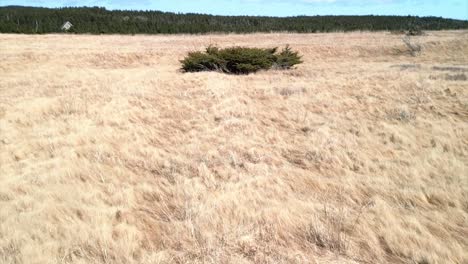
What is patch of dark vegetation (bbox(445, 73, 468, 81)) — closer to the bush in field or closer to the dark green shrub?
the bush in field

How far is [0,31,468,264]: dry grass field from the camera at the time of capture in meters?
4.04

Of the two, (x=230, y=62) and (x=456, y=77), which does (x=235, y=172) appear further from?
(x=230, y=62)

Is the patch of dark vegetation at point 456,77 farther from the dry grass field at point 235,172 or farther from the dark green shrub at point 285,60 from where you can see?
the dark green shrub at point 285,60

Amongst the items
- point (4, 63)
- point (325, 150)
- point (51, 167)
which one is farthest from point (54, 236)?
point (4, 63)

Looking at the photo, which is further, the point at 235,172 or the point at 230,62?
the point at 230,62

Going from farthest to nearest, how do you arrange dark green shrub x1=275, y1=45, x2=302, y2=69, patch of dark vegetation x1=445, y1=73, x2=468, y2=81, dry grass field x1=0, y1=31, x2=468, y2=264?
dark green shrub x1=275, y1=45, x2=302, y2=69
patch of dark vegetation x1=445, y1=73, x2=468, y2=81
dry grass field x1=0, y1=31, x2=468, y2=264

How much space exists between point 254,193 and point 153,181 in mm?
1414

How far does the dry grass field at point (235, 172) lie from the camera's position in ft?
13.3

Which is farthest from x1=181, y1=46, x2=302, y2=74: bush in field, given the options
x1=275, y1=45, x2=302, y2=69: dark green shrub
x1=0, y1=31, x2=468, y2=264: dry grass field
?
x1=0, y1=31, x2=468, y2=264: dry grass field

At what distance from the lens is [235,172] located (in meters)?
6.15

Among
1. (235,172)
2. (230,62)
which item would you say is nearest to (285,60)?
(230,62)

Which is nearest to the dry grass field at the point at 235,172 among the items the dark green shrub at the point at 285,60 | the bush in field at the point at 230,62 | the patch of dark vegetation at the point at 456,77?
the patch of dark vegetation at the point at 456,77

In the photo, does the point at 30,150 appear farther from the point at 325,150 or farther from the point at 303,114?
the point at 303,114

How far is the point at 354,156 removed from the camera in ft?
23.3
